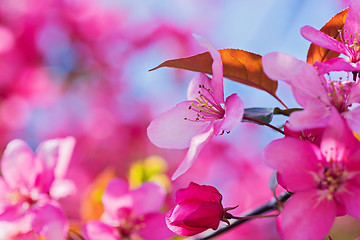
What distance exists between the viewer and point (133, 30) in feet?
10.8

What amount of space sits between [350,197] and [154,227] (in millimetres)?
504

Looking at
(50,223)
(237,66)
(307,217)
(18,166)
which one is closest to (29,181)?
(18,166)

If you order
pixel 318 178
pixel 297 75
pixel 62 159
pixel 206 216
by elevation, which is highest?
pixel 297 75

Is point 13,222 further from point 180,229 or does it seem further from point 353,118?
point 353,118

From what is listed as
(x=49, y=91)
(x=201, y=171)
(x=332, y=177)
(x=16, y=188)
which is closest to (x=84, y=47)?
(x=49, y=91)

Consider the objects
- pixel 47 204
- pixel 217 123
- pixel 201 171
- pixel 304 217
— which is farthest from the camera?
pixel 201 171

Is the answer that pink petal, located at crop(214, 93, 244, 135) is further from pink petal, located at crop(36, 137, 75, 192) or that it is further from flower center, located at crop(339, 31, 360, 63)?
pink petal, located at crop(36, 137, 75, 192)

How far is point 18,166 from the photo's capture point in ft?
3.12

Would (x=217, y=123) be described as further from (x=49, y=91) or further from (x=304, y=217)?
(x=49, y=91)

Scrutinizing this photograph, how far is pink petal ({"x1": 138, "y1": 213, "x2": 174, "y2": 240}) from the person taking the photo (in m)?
0.93

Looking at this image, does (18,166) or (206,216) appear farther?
(18,166)

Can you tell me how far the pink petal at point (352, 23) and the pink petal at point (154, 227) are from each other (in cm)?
53

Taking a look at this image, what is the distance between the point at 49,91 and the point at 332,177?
8.49 feet

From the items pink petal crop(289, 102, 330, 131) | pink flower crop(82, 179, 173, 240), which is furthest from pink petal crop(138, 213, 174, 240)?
pink petal crop(289, 102, 330, 131)
